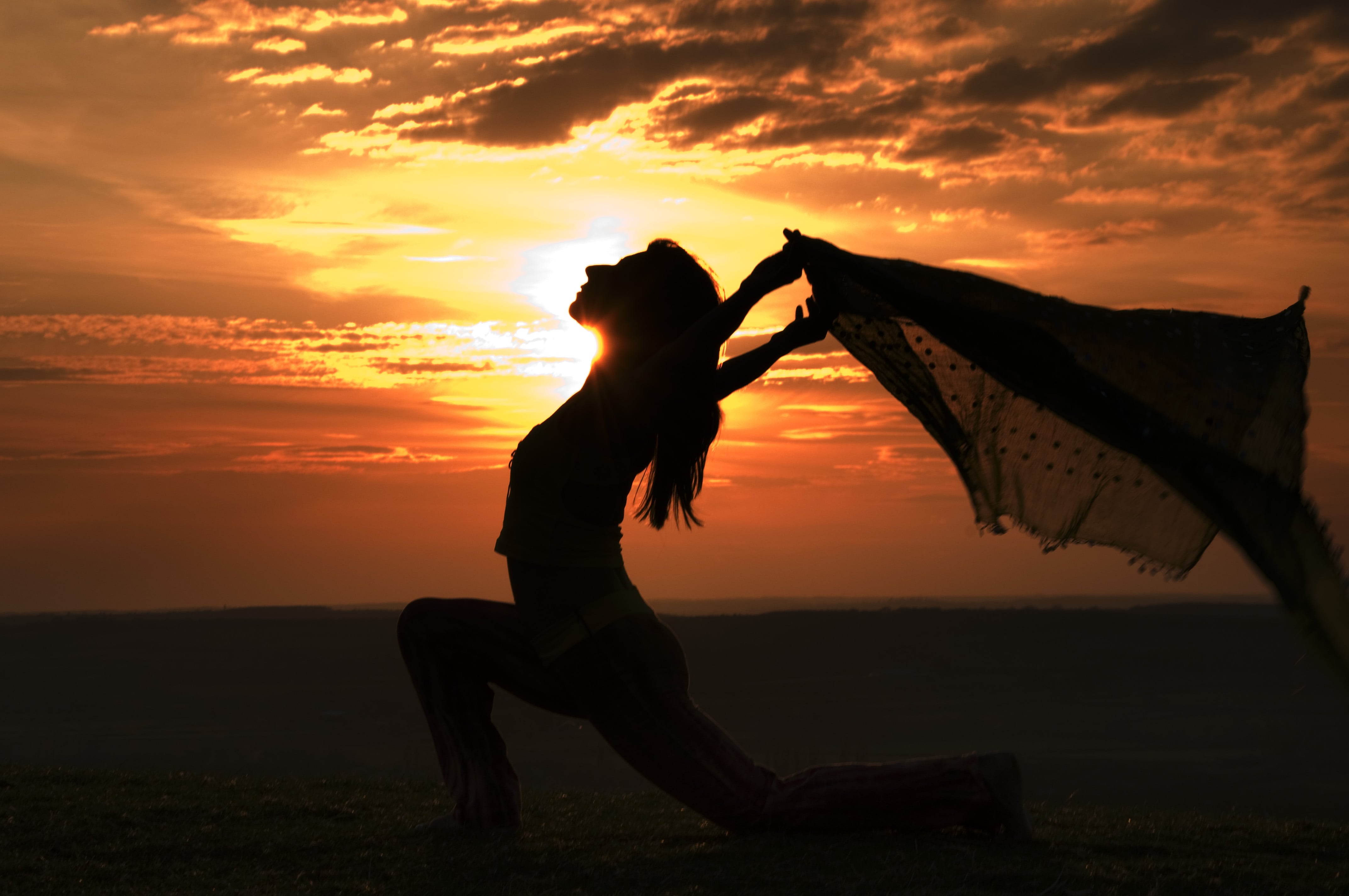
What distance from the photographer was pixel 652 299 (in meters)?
4.94

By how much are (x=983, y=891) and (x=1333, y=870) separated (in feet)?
5.58

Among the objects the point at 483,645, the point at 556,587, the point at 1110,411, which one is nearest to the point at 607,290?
the point at 556,587

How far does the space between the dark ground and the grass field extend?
4149 centimetres

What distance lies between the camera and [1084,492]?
4.89m

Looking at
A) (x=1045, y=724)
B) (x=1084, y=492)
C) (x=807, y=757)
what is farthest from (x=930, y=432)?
(x=1045, y=724)

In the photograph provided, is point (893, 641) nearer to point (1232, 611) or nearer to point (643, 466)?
point (1232, 611)

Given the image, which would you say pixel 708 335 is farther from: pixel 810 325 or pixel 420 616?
pixel 420 616

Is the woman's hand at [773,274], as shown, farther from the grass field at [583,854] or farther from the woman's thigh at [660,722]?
the grass field at [583,854]

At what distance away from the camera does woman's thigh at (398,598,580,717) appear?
202 inches

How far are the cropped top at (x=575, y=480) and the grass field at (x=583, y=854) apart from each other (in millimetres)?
1219

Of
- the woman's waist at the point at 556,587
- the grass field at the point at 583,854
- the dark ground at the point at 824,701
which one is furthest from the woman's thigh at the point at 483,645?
the dark ground at the point at 824,701

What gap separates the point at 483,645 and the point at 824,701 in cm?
7657

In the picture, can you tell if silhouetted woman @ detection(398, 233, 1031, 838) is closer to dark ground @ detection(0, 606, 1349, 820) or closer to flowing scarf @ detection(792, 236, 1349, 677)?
flowing scarf @ detection(792, 236, 1349, 677)

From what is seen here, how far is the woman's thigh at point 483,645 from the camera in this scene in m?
5.14
